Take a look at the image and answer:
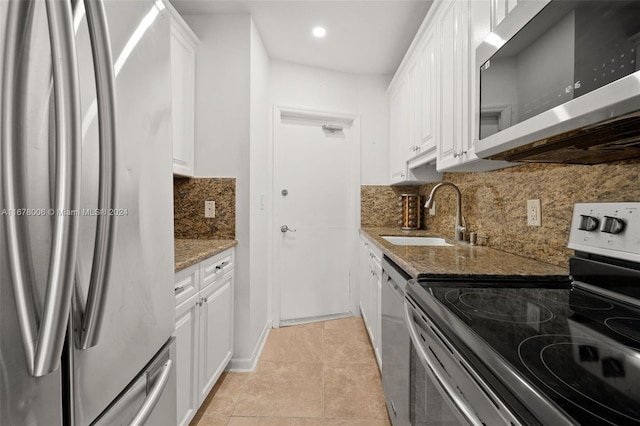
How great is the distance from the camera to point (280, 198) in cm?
298

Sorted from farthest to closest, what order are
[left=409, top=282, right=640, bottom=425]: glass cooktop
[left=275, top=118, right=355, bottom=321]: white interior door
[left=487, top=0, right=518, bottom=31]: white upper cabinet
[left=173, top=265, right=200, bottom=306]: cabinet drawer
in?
1. [left=275, top=118, right=355, bottom=321]: white interior door
2. [left=173, top=265, right=200, bottom=306]: cabinet drawer
3. [left=487, top=0, right=518, bottom=31]: white upper cabinet
4. [left=409, top=282, right=640, bottom=425]: glass cooktop

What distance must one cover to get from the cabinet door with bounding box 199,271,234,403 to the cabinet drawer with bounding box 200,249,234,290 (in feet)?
0.12

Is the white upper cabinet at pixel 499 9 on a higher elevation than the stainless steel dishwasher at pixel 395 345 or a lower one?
higher

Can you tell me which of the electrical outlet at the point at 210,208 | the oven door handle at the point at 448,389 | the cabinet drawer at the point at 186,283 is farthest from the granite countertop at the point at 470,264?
the electrical outlet at the point at 210,208

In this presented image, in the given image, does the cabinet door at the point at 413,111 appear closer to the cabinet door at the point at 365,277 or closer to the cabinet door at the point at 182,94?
the cabinet door at the point at 365,277

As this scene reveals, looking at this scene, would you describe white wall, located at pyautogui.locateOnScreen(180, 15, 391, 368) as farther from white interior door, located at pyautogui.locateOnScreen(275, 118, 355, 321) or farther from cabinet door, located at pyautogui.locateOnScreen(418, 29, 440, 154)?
cabinet door, located at pyautogui.locateOnScreen(418, 29, 440, 154)

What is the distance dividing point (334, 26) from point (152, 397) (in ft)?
8.54

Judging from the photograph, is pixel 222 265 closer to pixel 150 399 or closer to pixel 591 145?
pixel 150 399

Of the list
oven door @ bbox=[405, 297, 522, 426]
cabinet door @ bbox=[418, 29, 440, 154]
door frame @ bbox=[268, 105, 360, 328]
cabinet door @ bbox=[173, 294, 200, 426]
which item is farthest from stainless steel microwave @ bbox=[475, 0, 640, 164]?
door frame @ bbox=[268, 105, 360, 328]

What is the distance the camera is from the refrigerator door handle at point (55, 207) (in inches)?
17.1

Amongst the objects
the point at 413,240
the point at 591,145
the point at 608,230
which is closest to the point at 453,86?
the point at 591,145

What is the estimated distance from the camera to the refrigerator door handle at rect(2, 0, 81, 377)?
0.44 metres

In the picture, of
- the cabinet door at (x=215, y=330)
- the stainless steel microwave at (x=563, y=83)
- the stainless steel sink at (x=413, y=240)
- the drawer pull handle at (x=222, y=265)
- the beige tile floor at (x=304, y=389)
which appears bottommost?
the beige tile floor at (x=304, y=389)

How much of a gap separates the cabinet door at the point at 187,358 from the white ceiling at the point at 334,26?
80.0 inches
